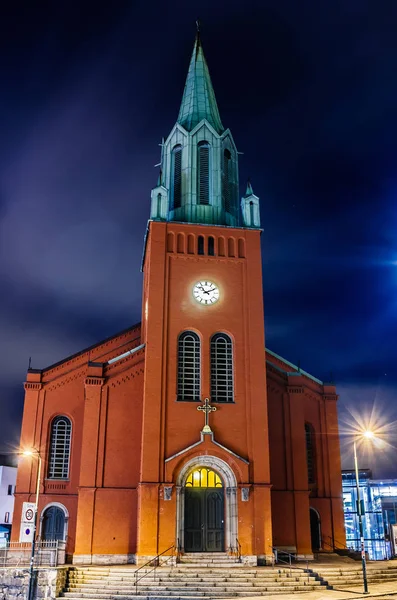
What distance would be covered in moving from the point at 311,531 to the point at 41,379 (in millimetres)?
18195

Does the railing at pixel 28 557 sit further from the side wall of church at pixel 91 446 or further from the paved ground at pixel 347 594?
the paved ground at pixel 347 594

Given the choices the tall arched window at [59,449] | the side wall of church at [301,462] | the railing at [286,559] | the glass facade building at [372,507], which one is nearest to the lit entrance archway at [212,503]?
the railing at [286,559]

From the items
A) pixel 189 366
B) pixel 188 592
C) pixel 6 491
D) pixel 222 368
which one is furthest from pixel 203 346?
pixel 6 491

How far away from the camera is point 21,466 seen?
34.1 meters

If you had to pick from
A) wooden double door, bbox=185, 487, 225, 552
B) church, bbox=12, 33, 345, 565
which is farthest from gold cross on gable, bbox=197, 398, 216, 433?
wooden double door, bbox=185, 487, 225, 552

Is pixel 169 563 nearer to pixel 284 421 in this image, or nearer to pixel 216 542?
pixel 216 542

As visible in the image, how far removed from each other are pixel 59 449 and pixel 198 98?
77.5 feet

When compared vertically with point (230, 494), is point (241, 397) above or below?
above

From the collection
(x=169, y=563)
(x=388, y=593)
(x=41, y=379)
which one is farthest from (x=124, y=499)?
(x=388, y=593)

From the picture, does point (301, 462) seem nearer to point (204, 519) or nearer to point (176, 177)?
point (204, 519)

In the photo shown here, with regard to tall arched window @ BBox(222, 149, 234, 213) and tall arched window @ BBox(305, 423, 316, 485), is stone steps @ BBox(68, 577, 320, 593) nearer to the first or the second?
tall arched window @ BBox(305, 423, 316, 485)

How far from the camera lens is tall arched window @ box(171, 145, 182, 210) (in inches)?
1423

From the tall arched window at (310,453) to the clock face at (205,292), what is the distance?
34.4ft

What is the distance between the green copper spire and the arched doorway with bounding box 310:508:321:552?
23717mm
